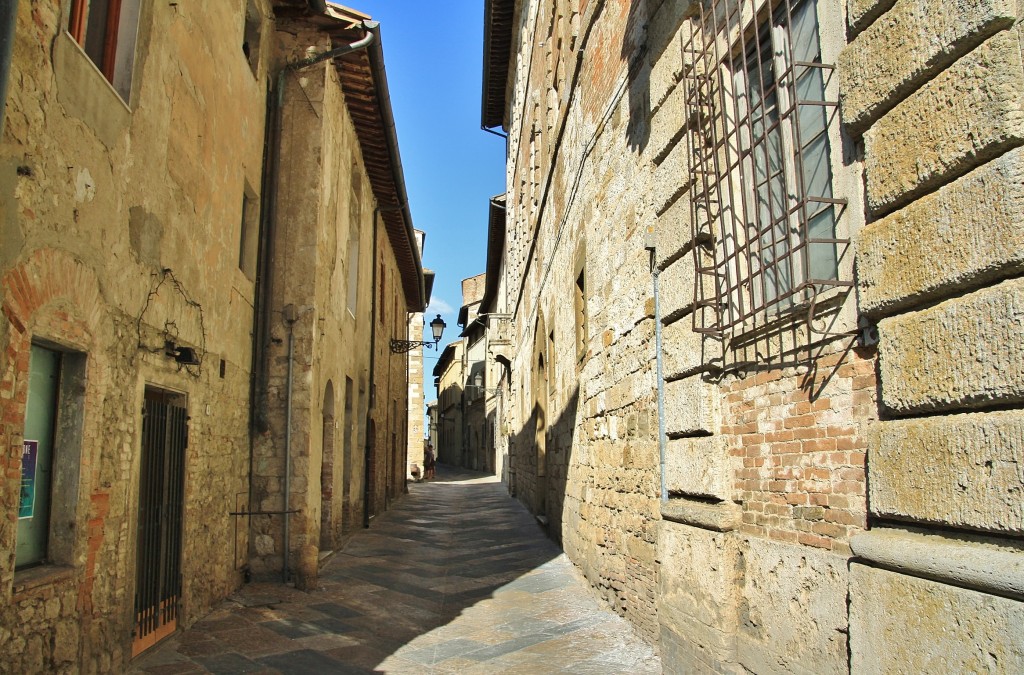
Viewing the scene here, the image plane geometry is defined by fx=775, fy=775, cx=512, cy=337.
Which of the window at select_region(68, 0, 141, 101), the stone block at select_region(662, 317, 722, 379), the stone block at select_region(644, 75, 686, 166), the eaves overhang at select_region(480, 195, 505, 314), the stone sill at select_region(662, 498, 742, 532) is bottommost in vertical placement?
the stone sill at select_region(662, 498, 742, 532)

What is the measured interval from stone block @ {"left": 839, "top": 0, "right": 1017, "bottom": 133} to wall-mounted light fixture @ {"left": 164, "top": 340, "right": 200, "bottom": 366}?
4557 millimetres

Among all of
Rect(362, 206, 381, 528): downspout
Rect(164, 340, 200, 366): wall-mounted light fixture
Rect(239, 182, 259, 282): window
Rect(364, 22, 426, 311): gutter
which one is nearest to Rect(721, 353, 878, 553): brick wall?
Rect(164, 340, 200, 366): wall-mounted light fixture

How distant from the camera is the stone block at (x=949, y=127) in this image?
238cm

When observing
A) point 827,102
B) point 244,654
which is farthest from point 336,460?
point 827,102

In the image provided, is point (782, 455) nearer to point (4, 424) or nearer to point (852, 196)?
point (852, 196)

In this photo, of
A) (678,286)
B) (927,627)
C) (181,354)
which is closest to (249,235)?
(181,354)

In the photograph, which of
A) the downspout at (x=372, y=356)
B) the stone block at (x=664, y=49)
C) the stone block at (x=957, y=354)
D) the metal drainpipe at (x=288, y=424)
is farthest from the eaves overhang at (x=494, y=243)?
the stone block at (x=957, y=354)

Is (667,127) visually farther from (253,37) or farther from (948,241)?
(253,37)

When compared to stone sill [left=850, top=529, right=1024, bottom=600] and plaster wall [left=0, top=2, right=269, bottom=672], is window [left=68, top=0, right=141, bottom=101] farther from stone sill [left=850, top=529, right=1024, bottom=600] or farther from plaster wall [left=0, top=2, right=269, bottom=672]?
stone sill [left=850, top=529, right=1024, bottom=600]

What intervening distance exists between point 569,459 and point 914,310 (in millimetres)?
6969

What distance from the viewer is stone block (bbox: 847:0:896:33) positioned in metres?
2.95

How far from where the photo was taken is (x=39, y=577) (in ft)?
12.6

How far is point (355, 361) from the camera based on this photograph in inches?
481

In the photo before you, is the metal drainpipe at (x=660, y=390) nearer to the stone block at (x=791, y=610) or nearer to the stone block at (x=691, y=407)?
the stone block at (x=691, y=407)
